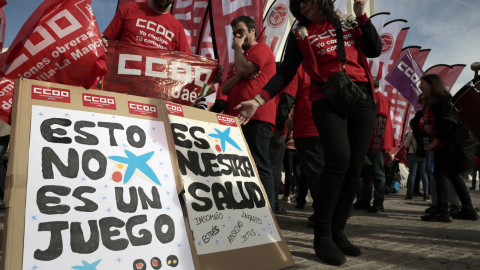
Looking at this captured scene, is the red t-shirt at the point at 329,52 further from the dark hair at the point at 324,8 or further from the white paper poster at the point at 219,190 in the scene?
the white paper poster at the point at 219,190

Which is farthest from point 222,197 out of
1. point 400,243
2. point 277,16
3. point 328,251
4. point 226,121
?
point 277,16

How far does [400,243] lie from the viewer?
2.79 metres

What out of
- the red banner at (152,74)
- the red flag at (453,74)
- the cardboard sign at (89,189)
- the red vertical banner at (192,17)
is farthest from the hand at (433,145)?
the red flag at (453,74)

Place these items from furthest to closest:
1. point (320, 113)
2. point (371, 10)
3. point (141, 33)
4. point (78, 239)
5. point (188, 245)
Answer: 1. point (371, 10)
2. point (141, 33)
3. point (320, 113)
4. point (188, 245)
5. point (78, 239)

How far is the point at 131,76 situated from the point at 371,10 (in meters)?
18.5

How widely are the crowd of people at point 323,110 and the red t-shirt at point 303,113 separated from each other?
0.01 m

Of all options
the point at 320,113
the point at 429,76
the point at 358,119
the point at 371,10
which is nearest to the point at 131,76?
the point at 320,113

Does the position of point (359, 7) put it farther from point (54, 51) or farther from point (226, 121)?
point (54, 51)

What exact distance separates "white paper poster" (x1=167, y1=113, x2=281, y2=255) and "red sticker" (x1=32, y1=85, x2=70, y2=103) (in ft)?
1.87

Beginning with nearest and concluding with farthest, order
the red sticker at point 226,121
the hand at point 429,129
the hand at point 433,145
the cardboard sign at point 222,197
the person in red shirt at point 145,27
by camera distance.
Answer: the cardboard sign at point 222,197, the red sticker at point 226,121, the person in red shirt at point 145,27, the hand at point 433,145, the hand at point 429,129

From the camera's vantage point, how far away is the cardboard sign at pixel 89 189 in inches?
56.2

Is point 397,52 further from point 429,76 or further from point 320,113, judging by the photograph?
point 320,113

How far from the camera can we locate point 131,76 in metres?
2.52

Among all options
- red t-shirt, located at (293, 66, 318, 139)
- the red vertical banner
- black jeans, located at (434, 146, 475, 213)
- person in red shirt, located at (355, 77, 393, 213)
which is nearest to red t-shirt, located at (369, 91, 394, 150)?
person in red shirt, located at (355, 77, 393, 213)
